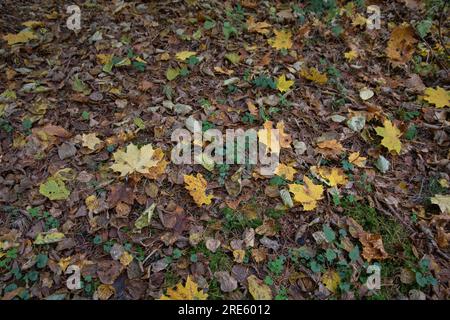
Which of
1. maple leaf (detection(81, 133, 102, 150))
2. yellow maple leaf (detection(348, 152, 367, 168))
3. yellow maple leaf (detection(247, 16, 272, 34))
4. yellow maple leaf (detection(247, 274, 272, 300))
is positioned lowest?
yellow maple leaf (detection(247, 274, 272, 300))

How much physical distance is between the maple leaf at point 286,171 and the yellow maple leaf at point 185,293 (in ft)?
3.35

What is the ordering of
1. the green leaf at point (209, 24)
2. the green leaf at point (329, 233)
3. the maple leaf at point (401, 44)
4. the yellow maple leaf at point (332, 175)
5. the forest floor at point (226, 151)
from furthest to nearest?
the green leaf at point (209, 24) < the maple leaf at point (401, 44) < the yellow maple leaf at point (332, 175) < the green leaf at point (329, 233) < the forest floor at point (226, 151)

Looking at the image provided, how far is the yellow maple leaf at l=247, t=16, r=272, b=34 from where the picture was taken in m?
3.78

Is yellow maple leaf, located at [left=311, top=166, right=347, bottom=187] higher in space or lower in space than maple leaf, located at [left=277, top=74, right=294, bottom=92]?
lower

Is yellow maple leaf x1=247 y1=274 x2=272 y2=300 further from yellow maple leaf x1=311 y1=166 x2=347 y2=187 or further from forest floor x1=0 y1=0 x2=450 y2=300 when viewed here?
yellow maple leaf x1=311 y1=166 x2=347 y2=187

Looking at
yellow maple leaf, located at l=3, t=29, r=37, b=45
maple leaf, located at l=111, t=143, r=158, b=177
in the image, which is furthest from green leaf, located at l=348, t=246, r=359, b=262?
yellow maple leaf, located at l=3, t=29, r=37, b=45

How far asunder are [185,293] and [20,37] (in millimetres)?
2990

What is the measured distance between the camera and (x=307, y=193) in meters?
2.67

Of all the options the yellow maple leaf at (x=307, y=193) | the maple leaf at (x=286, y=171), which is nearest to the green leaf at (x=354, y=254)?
the yellow maple leaf at (x=307, y=193)

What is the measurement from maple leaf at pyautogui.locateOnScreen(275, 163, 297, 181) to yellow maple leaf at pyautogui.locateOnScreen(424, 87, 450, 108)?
1451mm

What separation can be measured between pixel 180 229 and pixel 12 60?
2406mm

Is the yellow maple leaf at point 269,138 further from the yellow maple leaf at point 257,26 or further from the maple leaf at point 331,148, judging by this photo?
the yellow maple leaf at point 257,26

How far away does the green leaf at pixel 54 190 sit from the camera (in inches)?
105

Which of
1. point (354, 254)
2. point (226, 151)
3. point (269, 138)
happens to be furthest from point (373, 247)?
point (226, 151)
